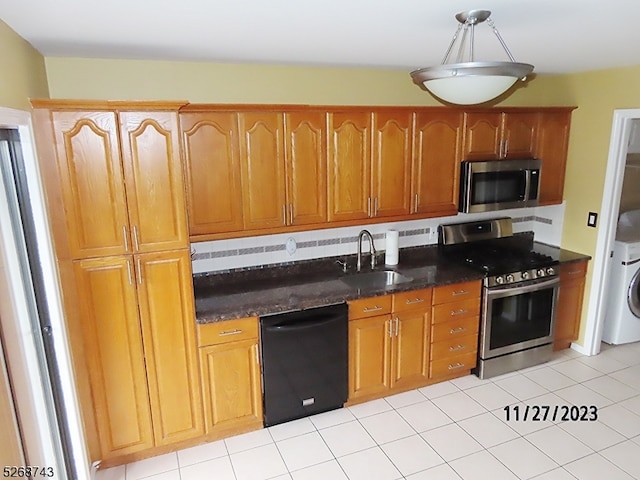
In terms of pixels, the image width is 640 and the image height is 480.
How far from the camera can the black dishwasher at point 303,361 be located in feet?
9.28

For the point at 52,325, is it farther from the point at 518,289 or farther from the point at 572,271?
the point at 572,271

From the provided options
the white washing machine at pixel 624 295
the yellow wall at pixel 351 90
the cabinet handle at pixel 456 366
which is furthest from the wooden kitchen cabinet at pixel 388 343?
the white washing machine at pixel 624 295

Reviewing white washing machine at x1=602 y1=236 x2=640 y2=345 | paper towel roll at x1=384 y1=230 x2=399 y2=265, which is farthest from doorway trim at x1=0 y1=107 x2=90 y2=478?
white washing machine at x1=602 y1=236 x2=640 y2=345

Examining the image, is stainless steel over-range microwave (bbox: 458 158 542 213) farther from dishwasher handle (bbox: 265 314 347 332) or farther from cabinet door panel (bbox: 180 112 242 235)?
cabinet door panel (bbox: 180 112 242 235)

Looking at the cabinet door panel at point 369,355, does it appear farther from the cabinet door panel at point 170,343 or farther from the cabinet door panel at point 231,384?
the cabinet door panel at point 170,343

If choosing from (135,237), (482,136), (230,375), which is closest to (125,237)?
(135,237)

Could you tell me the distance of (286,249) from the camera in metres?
3.39

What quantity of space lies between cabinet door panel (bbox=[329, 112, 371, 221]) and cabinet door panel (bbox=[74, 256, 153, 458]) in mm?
1443

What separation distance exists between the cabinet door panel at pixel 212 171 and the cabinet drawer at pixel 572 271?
8.87ft

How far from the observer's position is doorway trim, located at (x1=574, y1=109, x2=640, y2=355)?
11.4 feet

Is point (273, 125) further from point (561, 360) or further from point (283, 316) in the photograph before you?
point (561, 360)

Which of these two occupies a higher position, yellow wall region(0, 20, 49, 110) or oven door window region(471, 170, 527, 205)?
yellow wall region(0, 20, 49, 110)

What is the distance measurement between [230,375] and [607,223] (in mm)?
3158

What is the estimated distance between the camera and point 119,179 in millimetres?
2318
